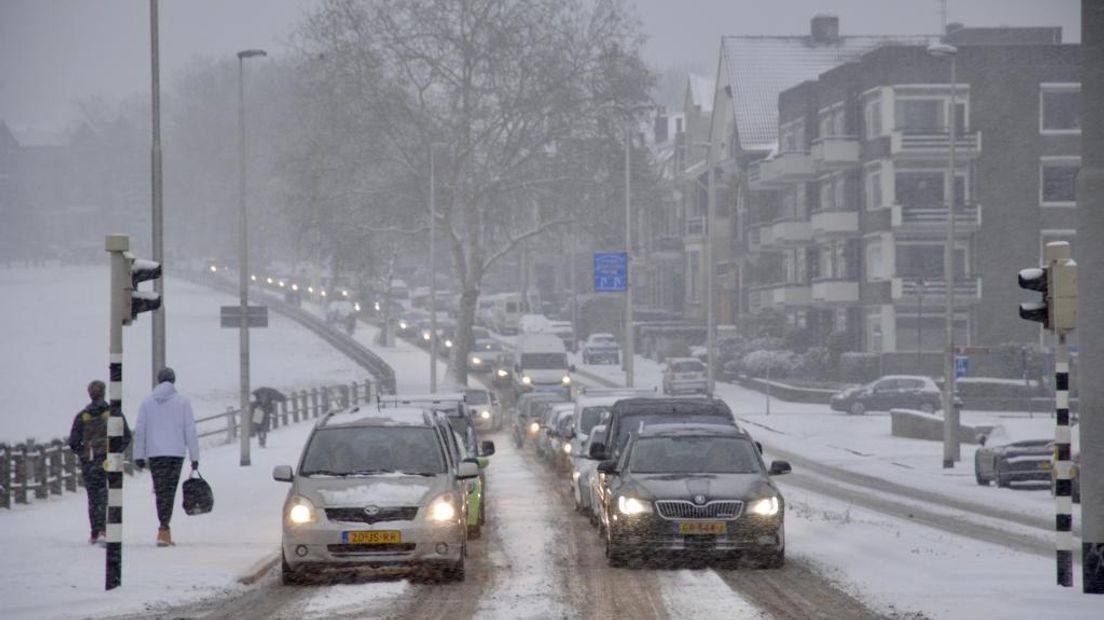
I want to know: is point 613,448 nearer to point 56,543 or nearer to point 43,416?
point 56,543

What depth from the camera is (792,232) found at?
7631cm

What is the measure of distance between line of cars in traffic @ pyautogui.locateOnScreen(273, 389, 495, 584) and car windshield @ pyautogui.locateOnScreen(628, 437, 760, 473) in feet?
7.35

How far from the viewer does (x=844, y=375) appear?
67000 mm

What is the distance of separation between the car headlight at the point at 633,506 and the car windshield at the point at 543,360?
159 ft

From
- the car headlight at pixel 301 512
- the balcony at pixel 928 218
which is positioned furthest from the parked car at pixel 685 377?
the car headlight at pixel 301 512

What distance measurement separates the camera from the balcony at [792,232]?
75875 mm

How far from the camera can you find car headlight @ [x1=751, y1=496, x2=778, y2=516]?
1720 cm

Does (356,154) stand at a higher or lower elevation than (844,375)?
higher

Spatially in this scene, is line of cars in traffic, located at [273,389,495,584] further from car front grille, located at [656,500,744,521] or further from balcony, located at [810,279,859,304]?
balcony, located at [810,279,859,304]

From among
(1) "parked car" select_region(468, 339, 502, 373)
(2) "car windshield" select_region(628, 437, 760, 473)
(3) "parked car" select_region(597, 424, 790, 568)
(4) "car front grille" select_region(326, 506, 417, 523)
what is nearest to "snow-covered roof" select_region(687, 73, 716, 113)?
(1) "parked car" select_region(468, 339, 502, 373)

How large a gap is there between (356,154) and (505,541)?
50945mm

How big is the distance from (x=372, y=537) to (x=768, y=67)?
75.2 metres

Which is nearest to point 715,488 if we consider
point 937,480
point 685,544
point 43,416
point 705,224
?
point 685,544

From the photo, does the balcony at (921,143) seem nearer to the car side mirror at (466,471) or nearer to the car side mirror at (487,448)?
the car side mirror at (487,448)
